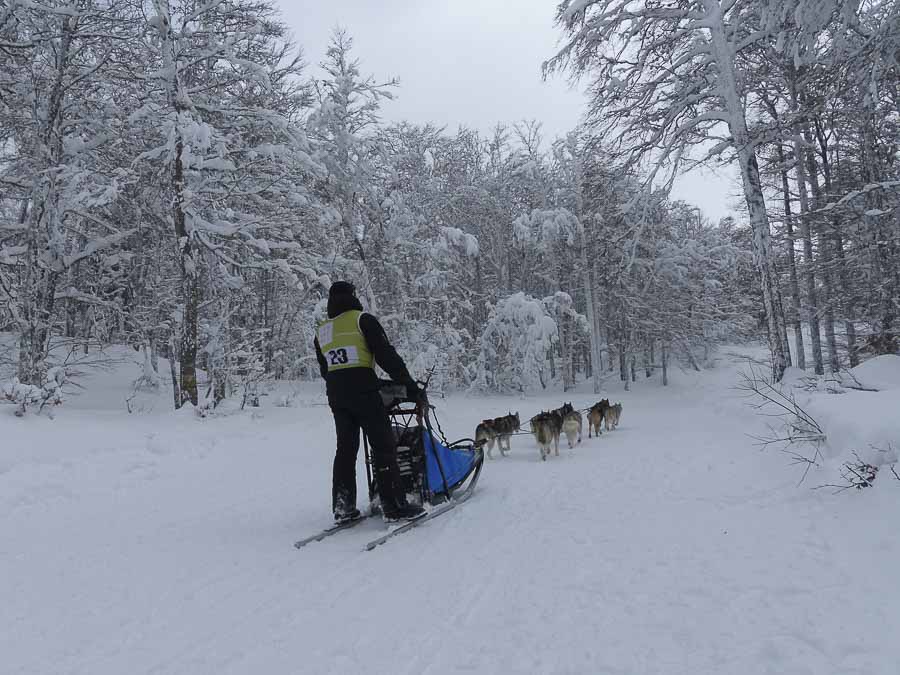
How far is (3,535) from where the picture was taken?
4547 millimetres

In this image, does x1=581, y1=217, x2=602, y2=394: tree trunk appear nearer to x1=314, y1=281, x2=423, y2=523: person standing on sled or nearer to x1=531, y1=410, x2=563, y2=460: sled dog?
x1=531, y1=410, x2=563, y2=460: sled dog

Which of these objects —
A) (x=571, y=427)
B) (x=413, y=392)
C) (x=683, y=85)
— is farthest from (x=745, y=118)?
(x=413, y=392)

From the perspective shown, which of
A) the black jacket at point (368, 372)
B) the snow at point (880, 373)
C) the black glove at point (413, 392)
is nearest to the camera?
the black jacket at point (368, 372)

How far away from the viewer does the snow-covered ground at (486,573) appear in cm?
237

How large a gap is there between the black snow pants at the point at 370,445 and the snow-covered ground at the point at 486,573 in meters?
0.36

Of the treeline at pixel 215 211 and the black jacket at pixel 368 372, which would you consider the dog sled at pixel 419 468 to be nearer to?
the black jacket at pixel 368 372

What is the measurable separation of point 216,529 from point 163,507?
131 centimetres

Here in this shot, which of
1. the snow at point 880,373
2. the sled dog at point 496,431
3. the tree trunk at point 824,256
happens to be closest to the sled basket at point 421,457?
the sled dog at point 496,431

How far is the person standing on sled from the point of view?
15.1 feet

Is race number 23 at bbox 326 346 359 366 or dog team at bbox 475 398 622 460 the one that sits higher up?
race number 23 at bbox 326 346 359 366

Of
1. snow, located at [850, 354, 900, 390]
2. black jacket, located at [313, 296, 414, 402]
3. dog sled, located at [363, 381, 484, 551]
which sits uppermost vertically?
black jacket, located at [313, 296, 414, 402]

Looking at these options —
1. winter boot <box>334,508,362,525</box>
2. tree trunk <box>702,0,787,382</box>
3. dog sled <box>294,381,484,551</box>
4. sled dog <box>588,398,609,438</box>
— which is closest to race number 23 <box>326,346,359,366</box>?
dog sled <box>294,381,484,551</box>

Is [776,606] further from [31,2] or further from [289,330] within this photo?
[289,330]

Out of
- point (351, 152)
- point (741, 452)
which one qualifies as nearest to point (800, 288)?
point (741, 452)
